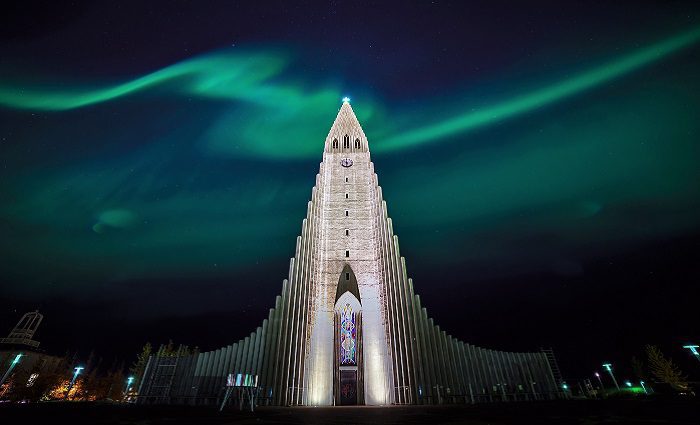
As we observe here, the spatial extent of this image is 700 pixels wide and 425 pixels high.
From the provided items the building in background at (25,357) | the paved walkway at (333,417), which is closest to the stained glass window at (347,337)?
the paved walkway at (333,417)

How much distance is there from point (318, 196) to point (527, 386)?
1047 inches

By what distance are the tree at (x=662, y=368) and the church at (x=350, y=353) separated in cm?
3437

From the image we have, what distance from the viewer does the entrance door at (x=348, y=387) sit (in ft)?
84.7

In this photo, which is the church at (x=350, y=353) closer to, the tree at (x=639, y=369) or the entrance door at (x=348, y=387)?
the entrance door at (x=348, y=387)

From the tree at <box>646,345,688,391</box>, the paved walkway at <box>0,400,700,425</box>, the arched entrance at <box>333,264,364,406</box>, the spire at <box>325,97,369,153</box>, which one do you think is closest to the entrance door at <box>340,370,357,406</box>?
the arched entrance at <box>333,264,364,406</box>

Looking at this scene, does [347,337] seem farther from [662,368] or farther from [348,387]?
[662,368]

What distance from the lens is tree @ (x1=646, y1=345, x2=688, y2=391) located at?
45.9m

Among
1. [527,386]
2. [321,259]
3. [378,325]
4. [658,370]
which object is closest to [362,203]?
[321,259]

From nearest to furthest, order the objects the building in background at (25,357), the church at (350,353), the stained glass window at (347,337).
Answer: the church at (350,353) → the stained glass window at (347,337) → the building in background at (25,357)

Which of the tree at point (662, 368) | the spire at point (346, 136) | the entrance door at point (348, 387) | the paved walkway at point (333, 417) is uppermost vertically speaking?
the spire at point (346, 136)

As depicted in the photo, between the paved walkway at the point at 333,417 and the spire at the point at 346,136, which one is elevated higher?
the spire at the point at 346,136

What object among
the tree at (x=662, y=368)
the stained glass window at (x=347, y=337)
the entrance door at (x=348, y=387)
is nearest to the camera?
the entrance door at (x=348, y=387)

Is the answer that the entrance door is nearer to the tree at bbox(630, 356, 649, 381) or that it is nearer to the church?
the church

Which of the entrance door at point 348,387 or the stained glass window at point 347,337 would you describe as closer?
the entrance door at point 348,387
